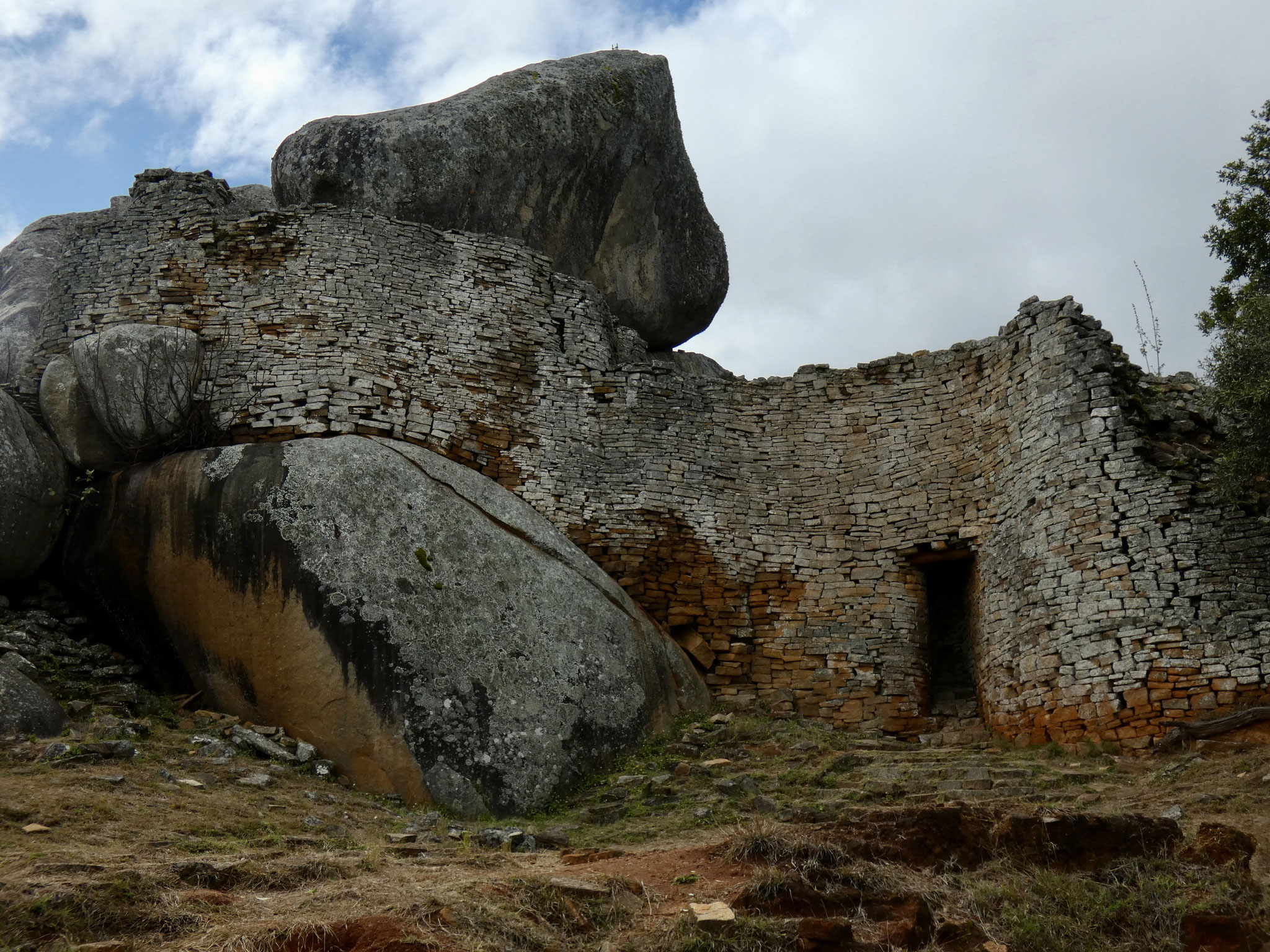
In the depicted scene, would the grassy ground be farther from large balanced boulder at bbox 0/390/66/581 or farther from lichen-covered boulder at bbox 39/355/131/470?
lichen-covered boulder at bbox 39/355/131/470

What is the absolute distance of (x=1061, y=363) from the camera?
1295 centimetres

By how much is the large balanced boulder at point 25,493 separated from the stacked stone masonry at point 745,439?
1.50 metres

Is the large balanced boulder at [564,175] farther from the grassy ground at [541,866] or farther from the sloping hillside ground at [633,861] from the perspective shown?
the sloping hillside ground at [633,861]

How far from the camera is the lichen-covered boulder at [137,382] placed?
1289 cm

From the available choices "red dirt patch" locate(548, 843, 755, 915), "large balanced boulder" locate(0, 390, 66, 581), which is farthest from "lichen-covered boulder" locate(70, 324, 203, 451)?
"red dirt patch" locate(548, 843, 755, 915)

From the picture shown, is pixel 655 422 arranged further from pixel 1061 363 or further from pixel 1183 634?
pixel 1183 634

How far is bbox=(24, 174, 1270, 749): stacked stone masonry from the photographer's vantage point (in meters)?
12.1

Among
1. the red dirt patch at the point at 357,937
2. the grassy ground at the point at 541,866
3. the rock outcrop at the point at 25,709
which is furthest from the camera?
the rock outcrop at the point at 25,709

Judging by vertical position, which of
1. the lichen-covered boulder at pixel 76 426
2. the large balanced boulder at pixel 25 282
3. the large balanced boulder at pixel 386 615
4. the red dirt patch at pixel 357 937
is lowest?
the red dirt patch at pixel 357 937

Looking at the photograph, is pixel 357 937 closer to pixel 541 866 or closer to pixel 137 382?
pixel 541 866

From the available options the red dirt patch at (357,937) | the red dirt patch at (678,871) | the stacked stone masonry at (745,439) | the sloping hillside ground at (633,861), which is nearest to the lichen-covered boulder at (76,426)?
the stacked stone masonry at (745,439)

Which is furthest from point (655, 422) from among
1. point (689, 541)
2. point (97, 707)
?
point (97, 707)

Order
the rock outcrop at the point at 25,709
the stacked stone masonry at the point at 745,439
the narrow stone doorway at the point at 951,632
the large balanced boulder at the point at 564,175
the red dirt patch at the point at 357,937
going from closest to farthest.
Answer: the red dirt patch at the point at 357,937, the rock outcrop at the point at 25,709, the stacked stone masonry at the point at 745,439, the narrow stone doorway at the point at 951,632, the large balanced boulder at the point at 564,175

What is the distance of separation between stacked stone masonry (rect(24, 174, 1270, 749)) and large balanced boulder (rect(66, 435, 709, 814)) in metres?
1.10
